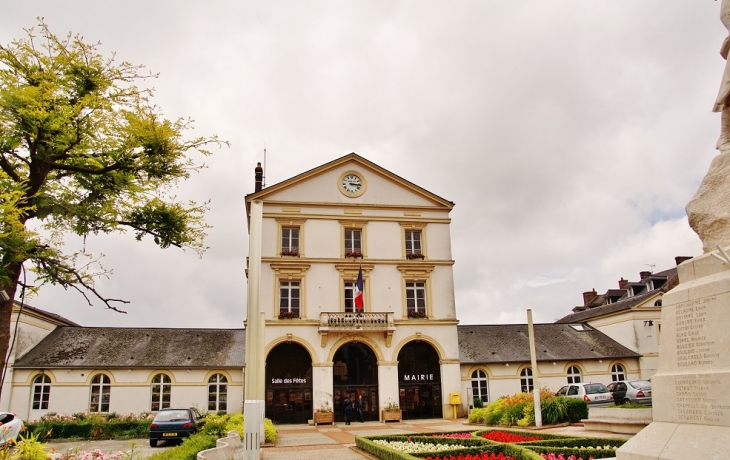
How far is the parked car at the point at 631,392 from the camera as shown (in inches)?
907

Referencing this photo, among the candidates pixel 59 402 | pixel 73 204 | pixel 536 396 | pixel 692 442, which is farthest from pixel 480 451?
pixel 59 402

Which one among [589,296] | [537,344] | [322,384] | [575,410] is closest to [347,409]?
[322,384]

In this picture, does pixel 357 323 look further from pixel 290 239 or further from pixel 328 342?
pixel 290 239

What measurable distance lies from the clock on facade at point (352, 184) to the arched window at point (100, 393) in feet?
52.5

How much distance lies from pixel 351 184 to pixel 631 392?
17352 millimetres

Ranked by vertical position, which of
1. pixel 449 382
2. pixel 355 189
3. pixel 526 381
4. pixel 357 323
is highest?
pixel 355 189

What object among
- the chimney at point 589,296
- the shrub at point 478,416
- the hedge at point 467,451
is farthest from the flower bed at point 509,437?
the chimney at point 589,296

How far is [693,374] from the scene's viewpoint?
7.11 m

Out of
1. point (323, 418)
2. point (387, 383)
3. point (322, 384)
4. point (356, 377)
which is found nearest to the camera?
point (323, 418)

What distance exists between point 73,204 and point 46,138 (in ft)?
6.13

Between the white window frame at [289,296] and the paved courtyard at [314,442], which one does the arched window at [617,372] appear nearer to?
the paved courtyard at [314,442]

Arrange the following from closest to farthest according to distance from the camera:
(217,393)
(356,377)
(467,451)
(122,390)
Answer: (467,451), (122,390), (356,377), (217,393)

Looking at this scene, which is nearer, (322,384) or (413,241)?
(322,384)

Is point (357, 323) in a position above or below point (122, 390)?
above
